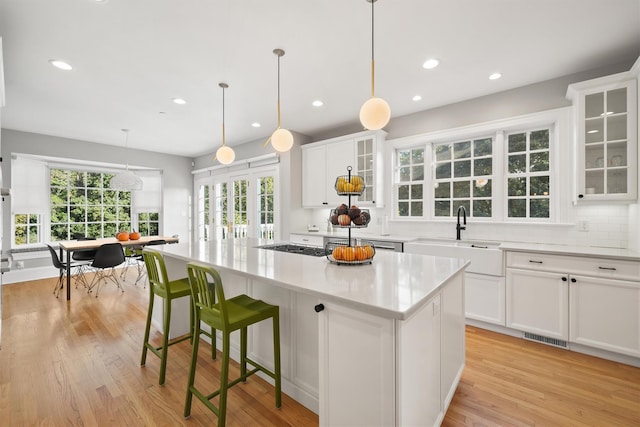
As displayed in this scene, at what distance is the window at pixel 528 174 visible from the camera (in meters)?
3.23

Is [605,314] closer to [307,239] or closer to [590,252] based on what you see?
[590,252]

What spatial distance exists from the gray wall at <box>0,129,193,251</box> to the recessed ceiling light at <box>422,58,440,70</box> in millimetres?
6275

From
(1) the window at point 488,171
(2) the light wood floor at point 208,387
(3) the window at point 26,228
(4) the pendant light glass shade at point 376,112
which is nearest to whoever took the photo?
(2) the light wood floor at point 208,387

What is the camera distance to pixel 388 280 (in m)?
1.44

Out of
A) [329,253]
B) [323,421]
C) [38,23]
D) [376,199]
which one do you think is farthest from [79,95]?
[323,421]

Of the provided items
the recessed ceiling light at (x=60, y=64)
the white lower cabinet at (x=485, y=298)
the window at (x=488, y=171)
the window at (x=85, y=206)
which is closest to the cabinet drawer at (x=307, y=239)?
the window at (x=488, y=171)

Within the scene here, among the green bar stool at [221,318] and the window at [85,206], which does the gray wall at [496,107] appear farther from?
the window at [85,206]

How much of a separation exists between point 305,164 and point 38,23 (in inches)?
139

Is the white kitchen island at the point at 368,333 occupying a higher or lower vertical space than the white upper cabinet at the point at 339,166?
lower

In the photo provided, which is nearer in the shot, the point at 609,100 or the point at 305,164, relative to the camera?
the point at 609,100

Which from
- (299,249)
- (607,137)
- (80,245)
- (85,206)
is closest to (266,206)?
(80,245)

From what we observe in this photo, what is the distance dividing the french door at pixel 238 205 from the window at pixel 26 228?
298cm

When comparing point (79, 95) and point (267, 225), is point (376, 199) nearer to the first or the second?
point (267, 225)

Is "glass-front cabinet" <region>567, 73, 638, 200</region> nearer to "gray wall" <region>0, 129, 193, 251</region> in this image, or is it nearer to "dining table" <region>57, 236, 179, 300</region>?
"dining table" <region>57, 236, 179, 300</region>
